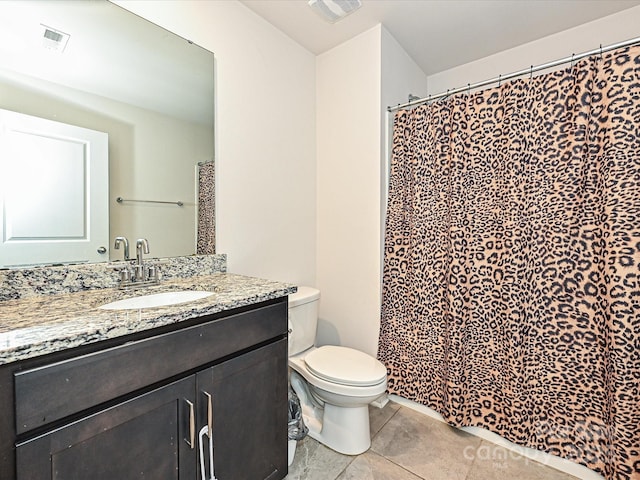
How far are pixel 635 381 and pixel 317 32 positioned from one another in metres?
2.47

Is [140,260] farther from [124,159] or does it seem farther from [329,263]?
[329,263]

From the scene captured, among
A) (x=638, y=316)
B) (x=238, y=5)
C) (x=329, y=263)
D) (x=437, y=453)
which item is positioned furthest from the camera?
(x=329, y=263)

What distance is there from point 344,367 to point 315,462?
0.47 m

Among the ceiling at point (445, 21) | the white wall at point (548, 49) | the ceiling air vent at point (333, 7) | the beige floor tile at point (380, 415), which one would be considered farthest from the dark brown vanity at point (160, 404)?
the white wall at point (548, 49)

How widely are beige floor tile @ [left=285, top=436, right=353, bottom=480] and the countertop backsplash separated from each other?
1.08 m

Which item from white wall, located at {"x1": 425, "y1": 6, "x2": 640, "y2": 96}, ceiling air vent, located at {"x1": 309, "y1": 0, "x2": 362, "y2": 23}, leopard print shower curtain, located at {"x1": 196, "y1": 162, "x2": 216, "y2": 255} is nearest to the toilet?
leopard print shower curtain, located at {"x1": 196, "y1": 162, "x2": 216, "y2": 255}

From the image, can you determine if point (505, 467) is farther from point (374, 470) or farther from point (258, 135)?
point (258, 135)

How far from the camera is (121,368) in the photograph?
0.81 m

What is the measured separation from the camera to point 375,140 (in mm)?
1979

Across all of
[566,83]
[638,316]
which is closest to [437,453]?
[638,316]

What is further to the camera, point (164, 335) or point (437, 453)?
point (437, 453)

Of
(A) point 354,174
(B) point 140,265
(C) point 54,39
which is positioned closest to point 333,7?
(A) point 354,174

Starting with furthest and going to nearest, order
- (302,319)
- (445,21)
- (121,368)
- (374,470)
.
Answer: (445,21)
(302,319)
(374,470)
(121,368)

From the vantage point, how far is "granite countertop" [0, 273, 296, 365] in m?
0.69
